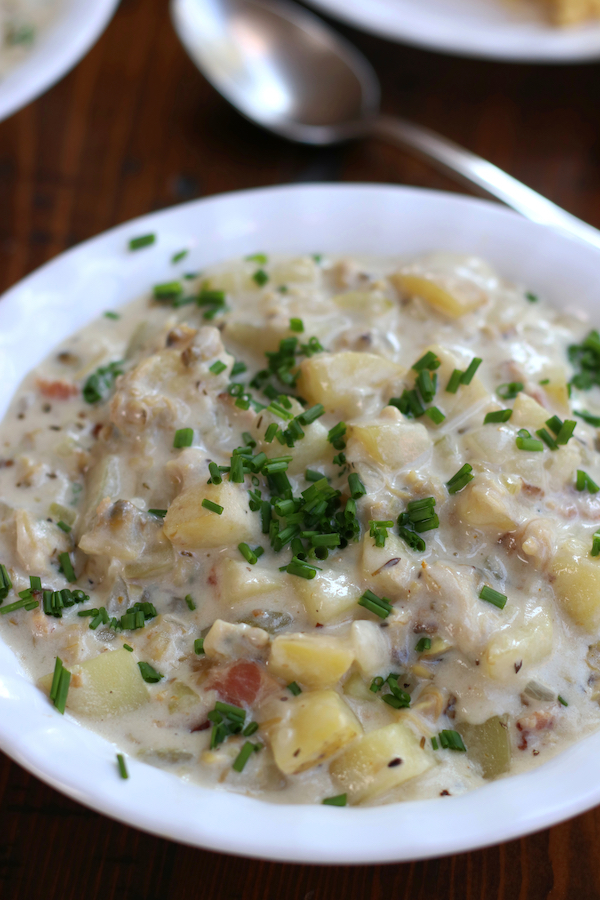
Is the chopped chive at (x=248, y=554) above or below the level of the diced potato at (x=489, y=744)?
above

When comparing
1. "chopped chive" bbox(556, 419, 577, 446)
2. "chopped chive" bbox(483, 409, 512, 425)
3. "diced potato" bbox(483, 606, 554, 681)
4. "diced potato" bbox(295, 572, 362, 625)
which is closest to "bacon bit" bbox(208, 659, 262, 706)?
"diced potato" bbox(295, 572, 362, 625)

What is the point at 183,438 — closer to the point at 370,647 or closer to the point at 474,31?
the point at 370,647

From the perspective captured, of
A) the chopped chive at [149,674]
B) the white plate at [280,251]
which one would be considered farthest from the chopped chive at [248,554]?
the white plate at [280,251]

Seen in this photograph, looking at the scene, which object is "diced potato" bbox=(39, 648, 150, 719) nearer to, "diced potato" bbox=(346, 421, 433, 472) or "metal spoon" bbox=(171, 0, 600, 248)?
"diced potato" bbox=(346, 421, 433, 472)

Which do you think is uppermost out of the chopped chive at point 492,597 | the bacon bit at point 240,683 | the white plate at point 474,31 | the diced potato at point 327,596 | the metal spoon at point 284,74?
the white plate at point 474,31

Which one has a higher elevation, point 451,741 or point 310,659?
point 310,659

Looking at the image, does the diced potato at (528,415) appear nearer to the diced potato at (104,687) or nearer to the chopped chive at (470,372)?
the chopped chive at (470,372)

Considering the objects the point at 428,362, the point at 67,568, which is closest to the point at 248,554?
the point at 67,568
